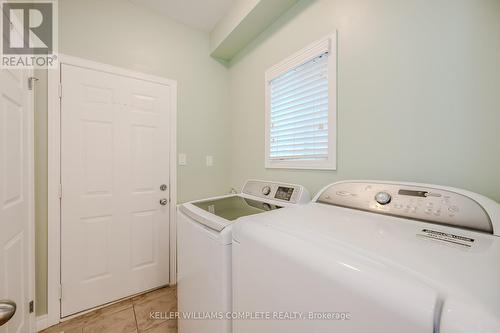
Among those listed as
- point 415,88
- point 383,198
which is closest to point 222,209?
point 383,198

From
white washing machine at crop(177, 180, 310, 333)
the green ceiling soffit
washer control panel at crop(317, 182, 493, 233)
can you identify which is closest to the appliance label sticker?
washer control panel at crop(317, 182, 493, 233)

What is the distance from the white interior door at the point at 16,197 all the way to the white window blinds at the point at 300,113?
1636 mm

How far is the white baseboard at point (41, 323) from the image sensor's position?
146 cm

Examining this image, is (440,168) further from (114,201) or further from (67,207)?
(67,207)

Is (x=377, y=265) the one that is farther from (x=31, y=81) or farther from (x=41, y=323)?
(x=41, y=323)

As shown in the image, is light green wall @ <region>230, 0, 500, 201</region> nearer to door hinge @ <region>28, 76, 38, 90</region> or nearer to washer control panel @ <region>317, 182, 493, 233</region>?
washer control panel @ <region>317, 182, 493, 233</region>

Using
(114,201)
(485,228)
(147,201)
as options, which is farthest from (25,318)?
(485,228)

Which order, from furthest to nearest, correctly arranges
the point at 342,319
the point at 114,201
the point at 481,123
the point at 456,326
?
the point at 114,201
the point at 481,123
the point at 342,319
the point at 456,326

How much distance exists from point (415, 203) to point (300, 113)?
Result: 96cm

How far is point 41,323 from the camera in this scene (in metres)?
1.47

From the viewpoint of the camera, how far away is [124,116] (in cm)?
179

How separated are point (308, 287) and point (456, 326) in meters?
0.28

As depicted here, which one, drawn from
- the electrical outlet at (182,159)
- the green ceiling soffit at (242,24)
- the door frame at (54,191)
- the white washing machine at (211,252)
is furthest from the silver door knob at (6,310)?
the green ceiling soffit at (242,24)

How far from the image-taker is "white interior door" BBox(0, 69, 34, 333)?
1.02 m
